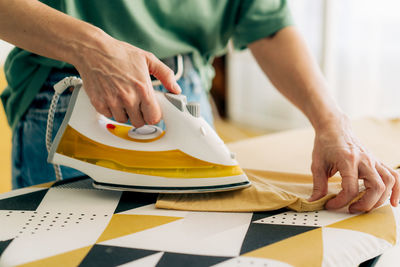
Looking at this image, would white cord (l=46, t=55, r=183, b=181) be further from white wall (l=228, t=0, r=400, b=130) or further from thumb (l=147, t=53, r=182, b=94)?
white wall (l=228, t=0, r=400, b=130)

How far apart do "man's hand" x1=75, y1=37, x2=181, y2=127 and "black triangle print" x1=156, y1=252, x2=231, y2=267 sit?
26 cm

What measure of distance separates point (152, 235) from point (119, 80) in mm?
275

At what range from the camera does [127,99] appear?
0.76 metres

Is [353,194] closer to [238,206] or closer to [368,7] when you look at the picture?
[238,206]

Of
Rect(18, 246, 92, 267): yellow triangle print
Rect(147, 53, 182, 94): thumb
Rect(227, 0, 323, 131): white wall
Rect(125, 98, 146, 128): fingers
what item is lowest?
Rect(227, 0, 323, 131): white wall

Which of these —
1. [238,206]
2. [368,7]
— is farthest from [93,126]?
[368,7]

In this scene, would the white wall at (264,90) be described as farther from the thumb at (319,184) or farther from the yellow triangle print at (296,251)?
the yellow triangle print at (296,251)

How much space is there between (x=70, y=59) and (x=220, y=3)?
0.53 m

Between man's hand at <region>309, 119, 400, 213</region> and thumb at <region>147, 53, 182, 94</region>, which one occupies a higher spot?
thumb at <region>147, 53, 182, 94</region>

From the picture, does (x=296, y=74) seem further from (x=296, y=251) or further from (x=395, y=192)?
(x=296, y=251)

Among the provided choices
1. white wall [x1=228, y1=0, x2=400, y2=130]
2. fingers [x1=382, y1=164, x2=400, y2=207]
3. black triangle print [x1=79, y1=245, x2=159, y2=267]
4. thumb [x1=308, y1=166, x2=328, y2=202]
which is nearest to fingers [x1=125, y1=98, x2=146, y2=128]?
black triangle print [x1=79, y1=245, x2=159, y2=267]

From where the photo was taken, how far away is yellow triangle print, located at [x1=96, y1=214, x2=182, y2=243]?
72cm

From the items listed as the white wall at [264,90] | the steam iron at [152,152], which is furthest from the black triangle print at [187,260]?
the white wall at [264,90]

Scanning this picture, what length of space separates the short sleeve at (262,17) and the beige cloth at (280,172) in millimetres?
321
